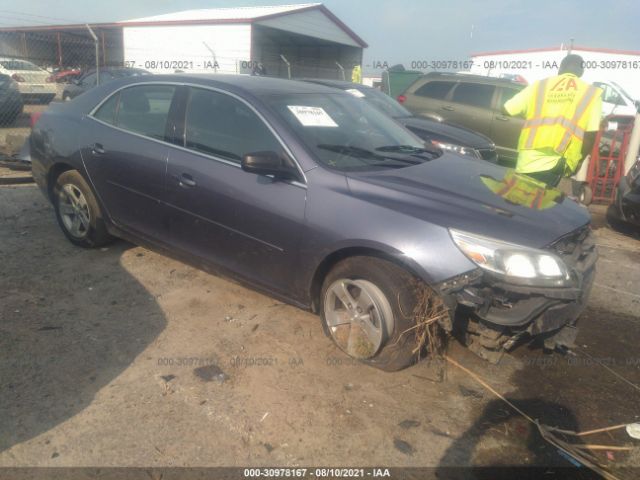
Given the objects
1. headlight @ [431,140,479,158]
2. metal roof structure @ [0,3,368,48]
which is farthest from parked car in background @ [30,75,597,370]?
metal roof structure @ [0,3,368,48]

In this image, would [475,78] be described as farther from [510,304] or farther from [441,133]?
[510,304]

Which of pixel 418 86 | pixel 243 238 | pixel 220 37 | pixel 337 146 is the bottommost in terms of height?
pixel 243 238

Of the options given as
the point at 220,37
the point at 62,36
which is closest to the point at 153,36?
the point at 220,37

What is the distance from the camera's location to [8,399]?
254 centimetres

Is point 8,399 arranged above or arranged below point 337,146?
below

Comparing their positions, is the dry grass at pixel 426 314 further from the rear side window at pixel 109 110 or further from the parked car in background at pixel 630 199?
the parked car in background at pixel 630 199

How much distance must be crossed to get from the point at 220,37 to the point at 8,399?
73.7 feet

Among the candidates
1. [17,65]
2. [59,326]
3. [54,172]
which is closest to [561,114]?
[59,326]

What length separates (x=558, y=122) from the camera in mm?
4219

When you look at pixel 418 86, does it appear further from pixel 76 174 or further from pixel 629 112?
pixel 629 112

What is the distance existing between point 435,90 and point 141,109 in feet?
23.1

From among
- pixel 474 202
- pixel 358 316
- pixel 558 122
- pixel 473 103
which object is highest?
pixel 473 103

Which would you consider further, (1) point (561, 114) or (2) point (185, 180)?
(1) point (561, 114)

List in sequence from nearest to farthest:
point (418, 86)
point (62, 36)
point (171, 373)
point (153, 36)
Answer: point (171, 373)
point (418, 86)
point (153, 36)
point (62, 36)
